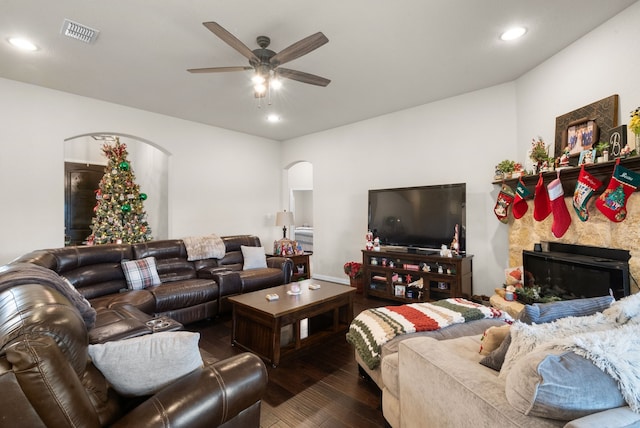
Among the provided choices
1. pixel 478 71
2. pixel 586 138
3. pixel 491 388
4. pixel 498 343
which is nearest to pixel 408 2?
pixel 478 71

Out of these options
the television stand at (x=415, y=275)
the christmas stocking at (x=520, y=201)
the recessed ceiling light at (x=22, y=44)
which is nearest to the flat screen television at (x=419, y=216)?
the television stand at (x=415, y=275)

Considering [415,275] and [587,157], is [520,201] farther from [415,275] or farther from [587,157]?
[415,275]

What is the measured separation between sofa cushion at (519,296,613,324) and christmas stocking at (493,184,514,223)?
2249 millimetres

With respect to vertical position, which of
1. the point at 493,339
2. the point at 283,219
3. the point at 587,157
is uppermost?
the point at 587,157

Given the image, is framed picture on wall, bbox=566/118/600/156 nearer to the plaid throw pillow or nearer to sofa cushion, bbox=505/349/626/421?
sofa cushion, bbox=505/349/626/421

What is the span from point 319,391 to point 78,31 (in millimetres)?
3592

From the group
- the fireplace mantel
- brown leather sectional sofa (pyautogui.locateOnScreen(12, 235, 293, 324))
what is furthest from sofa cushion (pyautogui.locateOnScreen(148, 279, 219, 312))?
the fireplace mantel

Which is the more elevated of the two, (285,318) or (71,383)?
(71,383)

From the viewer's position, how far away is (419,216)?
13.8 ft

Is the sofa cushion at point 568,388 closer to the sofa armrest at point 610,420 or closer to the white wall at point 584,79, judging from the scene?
the sofa armrest at point 610,420

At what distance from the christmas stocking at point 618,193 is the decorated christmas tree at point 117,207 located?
5.92m

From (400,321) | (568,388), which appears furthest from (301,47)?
(568,388)

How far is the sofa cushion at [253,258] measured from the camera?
4492 millimetres

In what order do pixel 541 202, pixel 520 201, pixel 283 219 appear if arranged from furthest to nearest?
1. pixel 283 219
2. pixel 520 201
3. pixel 541 202
